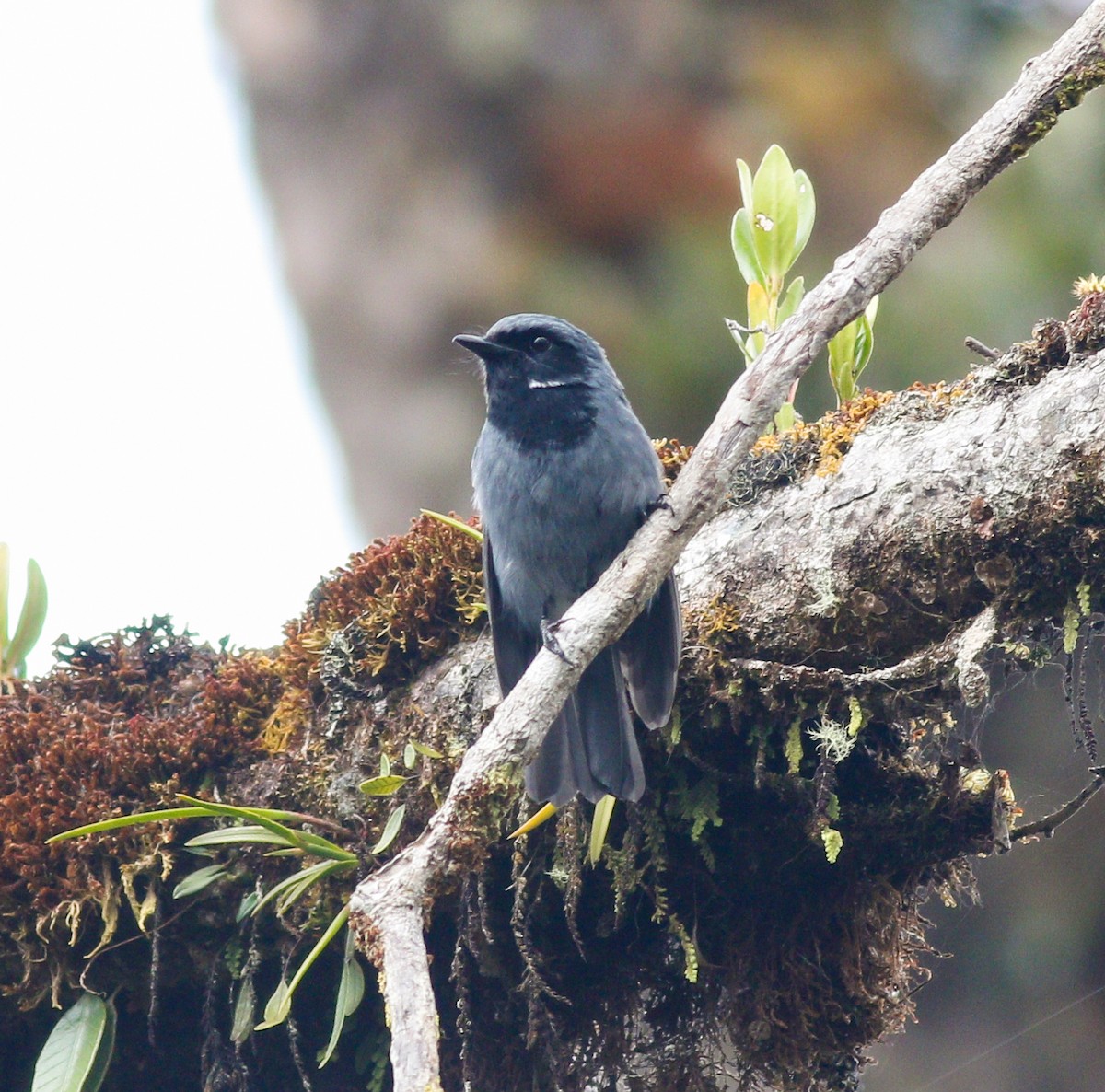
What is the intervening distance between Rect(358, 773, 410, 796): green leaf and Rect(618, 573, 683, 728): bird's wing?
1.77ft

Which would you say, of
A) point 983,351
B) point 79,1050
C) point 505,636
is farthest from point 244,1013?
point 983,351

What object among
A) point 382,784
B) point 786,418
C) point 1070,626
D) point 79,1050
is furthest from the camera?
point 786,418

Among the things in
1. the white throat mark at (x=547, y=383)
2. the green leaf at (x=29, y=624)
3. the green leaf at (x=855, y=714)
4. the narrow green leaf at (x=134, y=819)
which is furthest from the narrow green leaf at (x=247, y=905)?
the white throat mark at (x=547, y=383)

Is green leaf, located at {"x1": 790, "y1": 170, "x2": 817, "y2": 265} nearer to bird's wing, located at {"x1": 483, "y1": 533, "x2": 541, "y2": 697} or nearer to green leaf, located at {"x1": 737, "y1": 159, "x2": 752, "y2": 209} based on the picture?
green leaf, located at {"x1": 737, "y1": 159, "x2": 752, "y2": 209}

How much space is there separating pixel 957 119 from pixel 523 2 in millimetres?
2345

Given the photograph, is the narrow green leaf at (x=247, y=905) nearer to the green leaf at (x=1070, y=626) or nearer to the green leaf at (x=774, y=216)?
the green leaf at (x=1070, y=626)

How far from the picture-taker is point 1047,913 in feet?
16.7

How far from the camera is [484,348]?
368 cm

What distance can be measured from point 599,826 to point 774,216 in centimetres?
175

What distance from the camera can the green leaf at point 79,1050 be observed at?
2.74 meters

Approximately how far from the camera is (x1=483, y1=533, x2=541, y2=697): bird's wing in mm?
2887

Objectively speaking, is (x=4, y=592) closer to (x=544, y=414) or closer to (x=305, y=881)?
(x=305, y=881)

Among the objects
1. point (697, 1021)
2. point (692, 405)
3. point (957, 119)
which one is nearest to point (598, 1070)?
point (697, 1021)

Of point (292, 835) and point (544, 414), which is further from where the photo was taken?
point (544, 414)
